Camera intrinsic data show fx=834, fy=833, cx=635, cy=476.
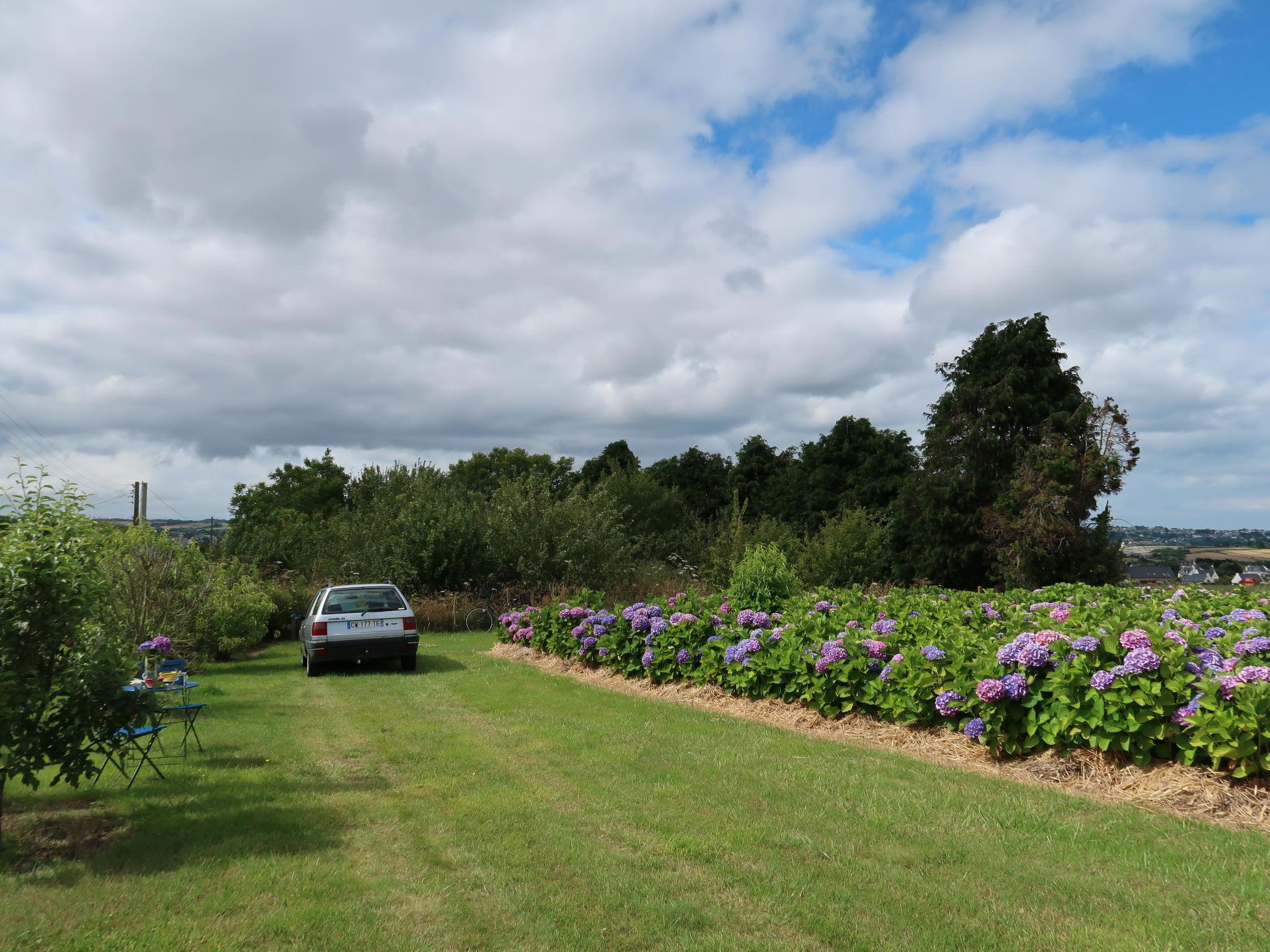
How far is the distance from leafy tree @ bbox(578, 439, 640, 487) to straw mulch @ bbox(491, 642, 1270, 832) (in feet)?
151

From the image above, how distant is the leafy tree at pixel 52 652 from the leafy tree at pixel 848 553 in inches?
1046

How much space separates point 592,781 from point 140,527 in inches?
505

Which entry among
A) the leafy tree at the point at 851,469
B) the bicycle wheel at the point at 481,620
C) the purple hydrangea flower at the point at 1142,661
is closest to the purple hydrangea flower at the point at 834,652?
the purple hydrangea flower at the point at 1142,661

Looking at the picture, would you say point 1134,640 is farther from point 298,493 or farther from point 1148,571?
point 298,493

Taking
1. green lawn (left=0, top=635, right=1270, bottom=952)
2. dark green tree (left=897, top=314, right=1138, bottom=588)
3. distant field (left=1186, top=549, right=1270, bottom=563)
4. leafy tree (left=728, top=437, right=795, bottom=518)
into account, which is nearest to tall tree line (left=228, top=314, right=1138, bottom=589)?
dark green tree (left=897, top=314, right=1138, bottom=588)

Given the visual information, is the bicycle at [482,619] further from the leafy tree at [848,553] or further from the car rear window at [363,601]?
the leafy tree at [848,553]

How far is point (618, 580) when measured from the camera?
2312 centimetres

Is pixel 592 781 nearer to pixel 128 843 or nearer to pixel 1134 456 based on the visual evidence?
pixel 128 843

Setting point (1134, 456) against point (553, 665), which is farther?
point (1134, 456)

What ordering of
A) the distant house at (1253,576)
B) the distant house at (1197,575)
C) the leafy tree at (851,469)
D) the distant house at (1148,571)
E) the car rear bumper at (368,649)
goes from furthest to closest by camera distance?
the leafy tree at (851,469), the distant house at (1148,571), the distant house at (1197,575), the distant house at (1253,576), the car rear bumper at (368,649)

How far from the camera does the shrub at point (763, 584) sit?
11.7m

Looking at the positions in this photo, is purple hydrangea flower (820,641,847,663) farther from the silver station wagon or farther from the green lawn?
the silver station wagon

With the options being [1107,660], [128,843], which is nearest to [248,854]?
[128,843]

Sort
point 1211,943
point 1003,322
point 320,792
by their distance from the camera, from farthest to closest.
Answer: point 1003,322, point 320,792, point 1211,943
